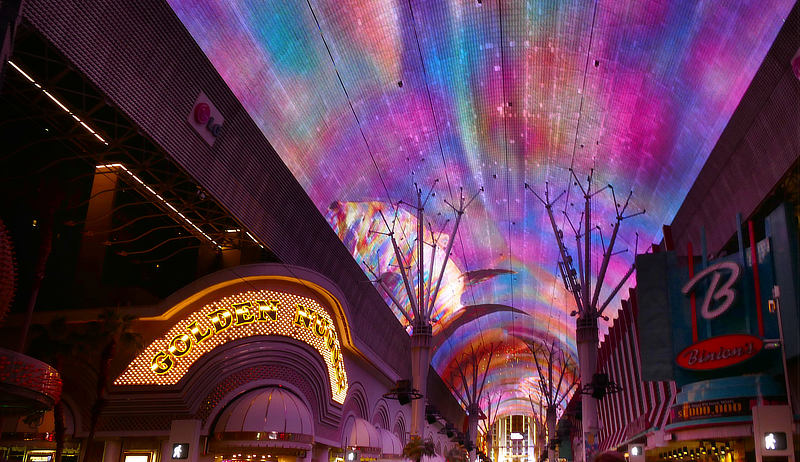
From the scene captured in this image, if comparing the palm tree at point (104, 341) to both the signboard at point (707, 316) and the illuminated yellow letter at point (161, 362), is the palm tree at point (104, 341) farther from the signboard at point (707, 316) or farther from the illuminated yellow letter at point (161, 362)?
the signboard at point (707, 316)

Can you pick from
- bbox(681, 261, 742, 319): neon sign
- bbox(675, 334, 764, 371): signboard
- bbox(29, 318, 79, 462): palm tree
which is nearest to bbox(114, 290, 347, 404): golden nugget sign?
bbox(29, 318, 79, 462): palm tree

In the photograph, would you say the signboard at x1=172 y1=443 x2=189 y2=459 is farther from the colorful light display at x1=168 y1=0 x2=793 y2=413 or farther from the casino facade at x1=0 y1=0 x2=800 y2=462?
the colorful light display at x1=168 y1=0 x2=793 y2=413

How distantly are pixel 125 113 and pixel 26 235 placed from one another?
8876mm

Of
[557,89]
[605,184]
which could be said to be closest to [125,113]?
[557,89]

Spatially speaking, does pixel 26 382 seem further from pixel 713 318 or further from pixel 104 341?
pixel 713 318

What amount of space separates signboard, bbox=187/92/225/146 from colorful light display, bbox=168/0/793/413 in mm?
1287

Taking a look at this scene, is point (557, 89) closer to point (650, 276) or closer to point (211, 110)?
point (650, 276)

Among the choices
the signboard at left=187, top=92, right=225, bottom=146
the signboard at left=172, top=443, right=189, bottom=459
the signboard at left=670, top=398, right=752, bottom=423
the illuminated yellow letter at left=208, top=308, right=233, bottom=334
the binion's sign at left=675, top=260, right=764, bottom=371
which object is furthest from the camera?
the illuminated yellow letter at left=208, top=308, right=233, bottom=334

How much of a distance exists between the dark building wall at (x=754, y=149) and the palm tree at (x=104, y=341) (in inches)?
650

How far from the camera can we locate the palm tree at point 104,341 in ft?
58.8

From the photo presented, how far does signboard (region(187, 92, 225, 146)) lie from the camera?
15516 mm

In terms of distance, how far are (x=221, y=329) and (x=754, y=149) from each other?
14.9 m

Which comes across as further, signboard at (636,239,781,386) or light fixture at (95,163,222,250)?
signboard at (636,239,781,386)

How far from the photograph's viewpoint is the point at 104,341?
1812cm
